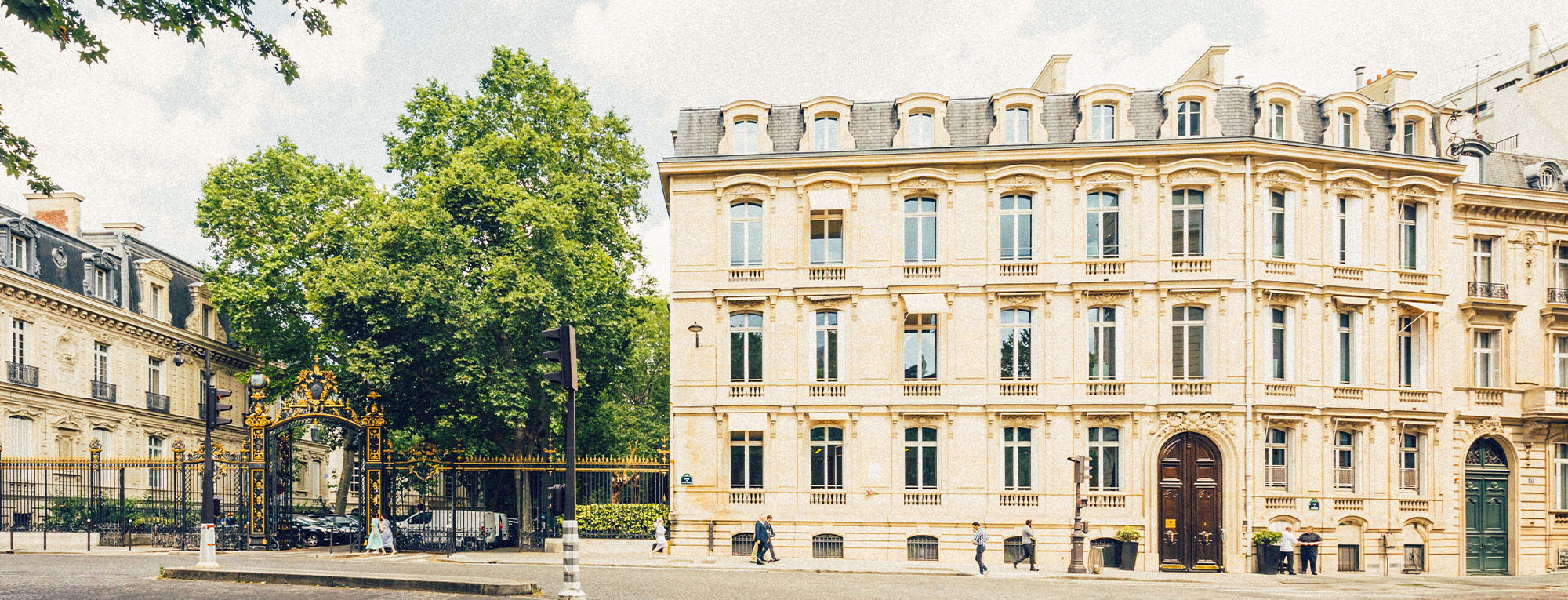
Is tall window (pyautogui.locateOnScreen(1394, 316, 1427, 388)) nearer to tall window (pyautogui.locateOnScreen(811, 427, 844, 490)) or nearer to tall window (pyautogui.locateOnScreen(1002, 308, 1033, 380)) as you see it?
tall window (pyautogui.locateOnScreen(1002, 308, 1033, 380))

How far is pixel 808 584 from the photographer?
23.4m

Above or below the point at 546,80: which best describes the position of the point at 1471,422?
below

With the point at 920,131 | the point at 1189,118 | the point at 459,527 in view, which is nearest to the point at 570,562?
the point at 459,527

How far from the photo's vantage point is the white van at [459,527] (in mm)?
31672

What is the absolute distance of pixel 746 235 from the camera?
107ft

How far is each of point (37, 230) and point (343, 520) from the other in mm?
14777

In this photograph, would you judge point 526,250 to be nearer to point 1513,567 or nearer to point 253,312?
point 253,312

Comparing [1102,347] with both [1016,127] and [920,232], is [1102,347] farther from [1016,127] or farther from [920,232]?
[1016,127]

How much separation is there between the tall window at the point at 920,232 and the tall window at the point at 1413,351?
13.2m

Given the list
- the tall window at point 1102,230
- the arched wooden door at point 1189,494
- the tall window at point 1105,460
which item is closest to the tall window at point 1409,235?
the arched wooden door at point 1189,494

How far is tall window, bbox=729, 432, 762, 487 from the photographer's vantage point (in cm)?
3219

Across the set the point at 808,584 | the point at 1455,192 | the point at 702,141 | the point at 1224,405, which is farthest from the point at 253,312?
the point at 1455,192

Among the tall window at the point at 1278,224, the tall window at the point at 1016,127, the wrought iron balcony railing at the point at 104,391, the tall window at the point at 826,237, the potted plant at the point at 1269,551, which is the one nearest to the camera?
the potted plant at the point at 1269,551

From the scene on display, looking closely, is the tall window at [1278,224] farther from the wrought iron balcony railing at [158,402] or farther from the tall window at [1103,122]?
the wrought iron balcony railing at [158,402]
